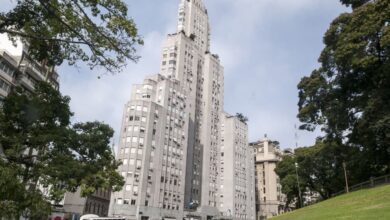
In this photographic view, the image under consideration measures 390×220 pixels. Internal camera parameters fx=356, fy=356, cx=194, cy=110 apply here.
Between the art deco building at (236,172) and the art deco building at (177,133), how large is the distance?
3853 mm

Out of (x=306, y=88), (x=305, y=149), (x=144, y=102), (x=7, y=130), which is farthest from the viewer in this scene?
(x=144, y=102)

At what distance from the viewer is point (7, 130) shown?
18469 mm

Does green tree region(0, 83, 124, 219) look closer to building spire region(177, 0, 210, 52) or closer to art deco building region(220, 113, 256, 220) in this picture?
art deco building region(220, 113, 256, 220)

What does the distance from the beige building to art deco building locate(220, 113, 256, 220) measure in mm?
12670

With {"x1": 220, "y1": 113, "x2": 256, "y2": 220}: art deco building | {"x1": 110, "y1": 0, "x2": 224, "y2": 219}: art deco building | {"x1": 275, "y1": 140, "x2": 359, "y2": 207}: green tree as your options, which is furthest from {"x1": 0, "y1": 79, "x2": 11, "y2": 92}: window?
{"x1": 220, "y1": 113, "x2": 256, "y2": 220}: art deco building

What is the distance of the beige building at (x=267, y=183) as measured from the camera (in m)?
121

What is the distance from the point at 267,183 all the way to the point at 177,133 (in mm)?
52842

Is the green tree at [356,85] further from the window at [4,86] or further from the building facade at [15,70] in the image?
the window at [4,86]

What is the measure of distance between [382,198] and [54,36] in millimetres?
24853

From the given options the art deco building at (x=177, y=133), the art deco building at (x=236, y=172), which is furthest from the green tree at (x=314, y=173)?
the art deco building at (x=236, y=172)

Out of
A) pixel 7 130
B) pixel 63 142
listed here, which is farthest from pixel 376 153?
pixel 7 130

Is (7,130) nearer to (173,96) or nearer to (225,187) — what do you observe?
(173,96)

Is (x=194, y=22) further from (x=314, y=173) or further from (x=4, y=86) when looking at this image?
(x=4, y=86)

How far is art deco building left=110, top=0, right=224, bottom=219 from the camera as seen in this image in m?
76.2
